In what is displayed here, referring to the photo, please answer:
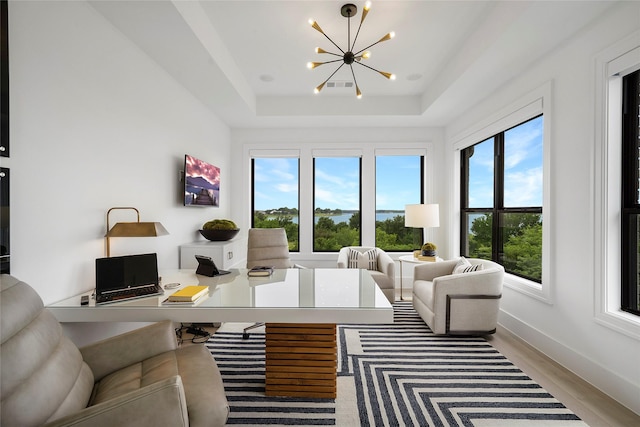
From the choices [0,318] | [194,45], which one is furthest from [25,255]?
[194,45]

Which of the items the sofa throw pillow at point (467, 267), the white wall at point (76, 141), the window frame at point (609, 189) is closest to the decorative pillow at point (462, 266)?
the sofa throw pillow at point (467, 267)

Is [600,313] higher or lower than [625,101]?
lower

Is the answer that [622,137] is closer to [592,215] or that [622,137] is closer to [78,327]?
[592,215]

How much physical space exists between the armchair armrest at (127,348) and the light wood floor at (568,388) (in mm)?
1255

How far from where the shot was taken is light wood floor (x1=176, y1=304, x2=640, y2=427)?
1.70m

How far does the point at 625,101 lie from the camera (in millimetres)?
1954

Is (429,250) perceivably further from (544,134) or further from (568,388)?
(568,388)

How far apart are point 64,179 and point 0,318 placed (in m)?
1.00

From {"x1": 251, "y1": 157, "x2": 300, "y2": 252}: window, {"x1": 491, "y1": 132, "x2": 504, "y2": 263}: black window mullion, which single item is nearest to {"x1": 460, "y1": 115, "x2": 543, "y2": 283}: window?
{"x1": 491, "y1": 132, "x2": 504, "y2": 263}: black window mullion

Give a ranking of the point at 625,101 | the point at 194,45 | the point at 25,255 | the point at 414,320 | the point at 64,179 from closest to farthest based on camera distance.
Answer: the point at 25,255, the point at 64,179, the point at 625,101, the point at 194,45, the point at 414,320

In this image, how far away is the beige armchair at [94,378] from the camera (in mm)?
957

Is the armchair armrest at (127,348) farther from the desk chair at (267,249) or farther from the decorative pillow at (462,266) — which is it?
the decorative pillow at (462,266)

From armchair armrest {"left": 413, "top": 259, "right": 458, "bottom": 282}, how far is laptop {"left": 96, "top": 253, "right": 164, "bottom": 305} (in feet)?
9.00

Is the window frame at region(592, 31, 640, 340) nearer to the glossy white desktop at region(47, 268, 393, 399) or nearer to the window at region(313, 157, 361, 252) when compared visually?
the glossy white desktop at region(47, 268, 393, 399)
